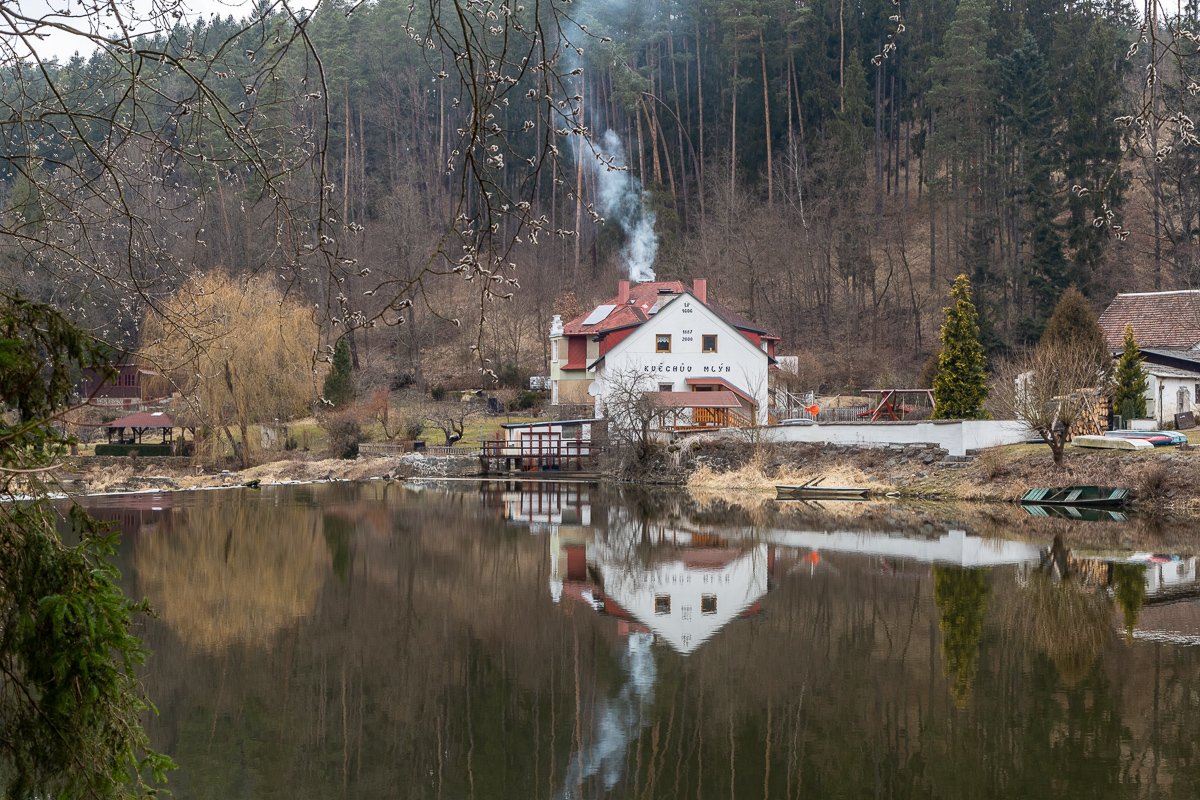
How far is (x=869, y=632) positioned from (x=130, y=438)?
40.3 m

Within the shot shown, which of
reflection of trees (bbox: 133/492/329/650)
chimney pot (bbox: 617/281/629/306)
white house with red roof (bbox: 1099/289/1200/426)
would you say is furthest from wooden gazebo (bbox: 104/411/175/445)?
white house with red roof (bbox: 1099/289/1200/426)

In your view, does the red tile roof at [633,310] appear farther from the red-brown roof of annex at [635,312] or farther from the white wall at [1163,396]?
the white wall at [1163,396]

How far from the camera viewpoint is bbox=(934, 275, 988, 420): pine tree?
1388 inches

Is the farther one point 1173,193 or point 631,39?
point 631,39

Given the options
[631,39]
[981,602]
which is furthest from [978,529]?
[631,39]

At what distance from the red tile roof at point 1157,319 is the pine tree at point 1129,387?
6305 mm

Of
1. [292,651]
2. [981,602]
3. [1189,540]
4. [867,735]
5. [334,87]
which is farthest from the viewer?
[334,87]

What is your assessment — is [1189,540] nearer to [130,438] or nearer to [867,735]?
[867,735]

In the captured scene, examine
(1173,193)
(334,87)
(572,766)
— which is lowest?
(572,766)

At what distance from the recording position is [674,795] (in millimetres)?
9742

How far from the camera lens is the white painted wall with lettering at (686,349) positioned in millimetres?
46188

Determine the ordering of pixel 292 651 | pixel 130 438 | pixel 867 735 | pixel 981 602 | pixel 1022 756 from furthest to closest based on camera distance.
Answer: pixel 130 438 < pixel 981 602 < pixel 292 651 < pixel 867 735 < pixel 1022 756

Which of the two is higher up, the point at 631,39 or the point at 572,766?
the point at 631,39

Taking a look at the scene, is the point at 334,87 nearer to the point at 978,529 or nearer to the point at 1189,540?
the point at 978,529
